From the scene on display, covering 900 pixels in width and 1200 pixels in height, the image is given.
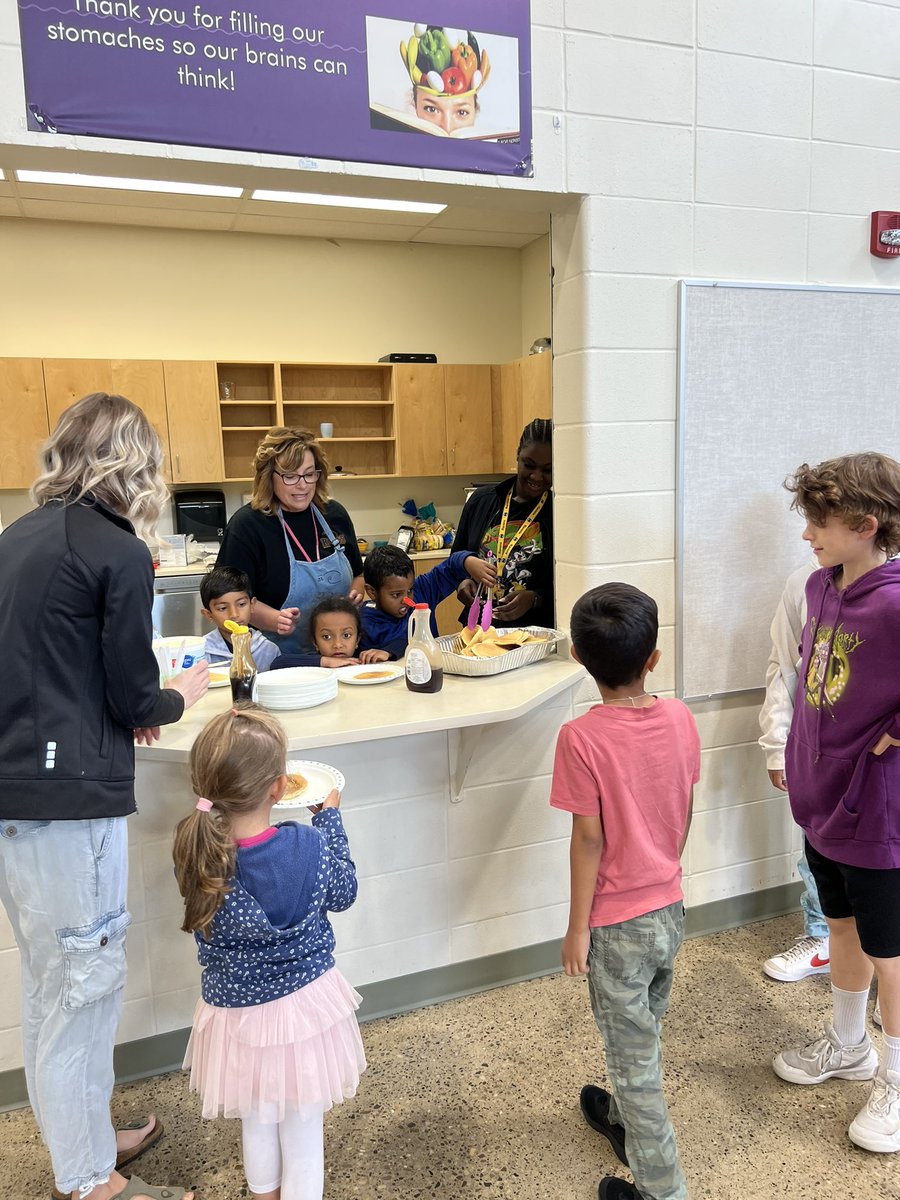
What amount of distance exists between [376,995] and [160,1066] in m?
0.55

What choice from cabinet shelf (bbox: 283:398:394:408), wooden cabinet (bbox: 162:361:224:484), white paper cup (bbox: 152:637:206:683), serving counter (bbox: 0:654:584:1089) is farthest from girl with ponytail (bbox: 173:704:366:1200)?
cabinet shelf (bbox: 283:398:394:408)

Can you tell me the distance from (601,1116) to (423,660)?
106 centimetres

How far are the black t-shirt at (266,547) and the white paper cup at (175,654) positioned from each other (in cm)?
63

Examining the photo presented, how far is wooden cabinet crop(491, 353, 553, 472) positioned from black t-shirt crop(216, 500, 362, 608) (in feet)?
10.2

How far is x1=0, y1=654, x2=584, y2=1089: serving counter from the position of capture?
1.85 meters

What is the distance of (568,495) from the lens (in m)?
2.21

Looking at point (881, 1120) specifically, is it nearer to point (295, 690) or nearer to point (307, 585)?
point (295, 690)

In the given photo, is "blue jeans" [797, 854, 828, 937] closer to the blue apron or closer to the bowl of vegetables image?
the blue apron

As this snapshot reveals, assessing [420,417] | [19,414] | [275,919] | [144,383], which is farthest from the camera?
[420,417]

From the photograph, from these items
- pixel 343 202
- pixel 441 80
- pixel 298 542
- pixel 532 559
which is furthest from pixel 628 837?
pixel 343 202

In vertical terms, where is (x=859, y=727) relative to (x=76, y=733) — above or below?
below

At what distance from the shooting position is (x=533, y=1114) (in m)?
1.81

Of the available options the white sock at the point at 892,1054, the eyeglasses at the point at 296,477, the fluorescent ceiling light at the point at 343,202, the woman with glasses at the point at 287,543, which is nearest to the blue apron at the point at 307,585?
the woman with glasses at the point at 287,543

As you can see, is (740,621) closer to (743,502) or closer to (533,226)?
(743,502)
